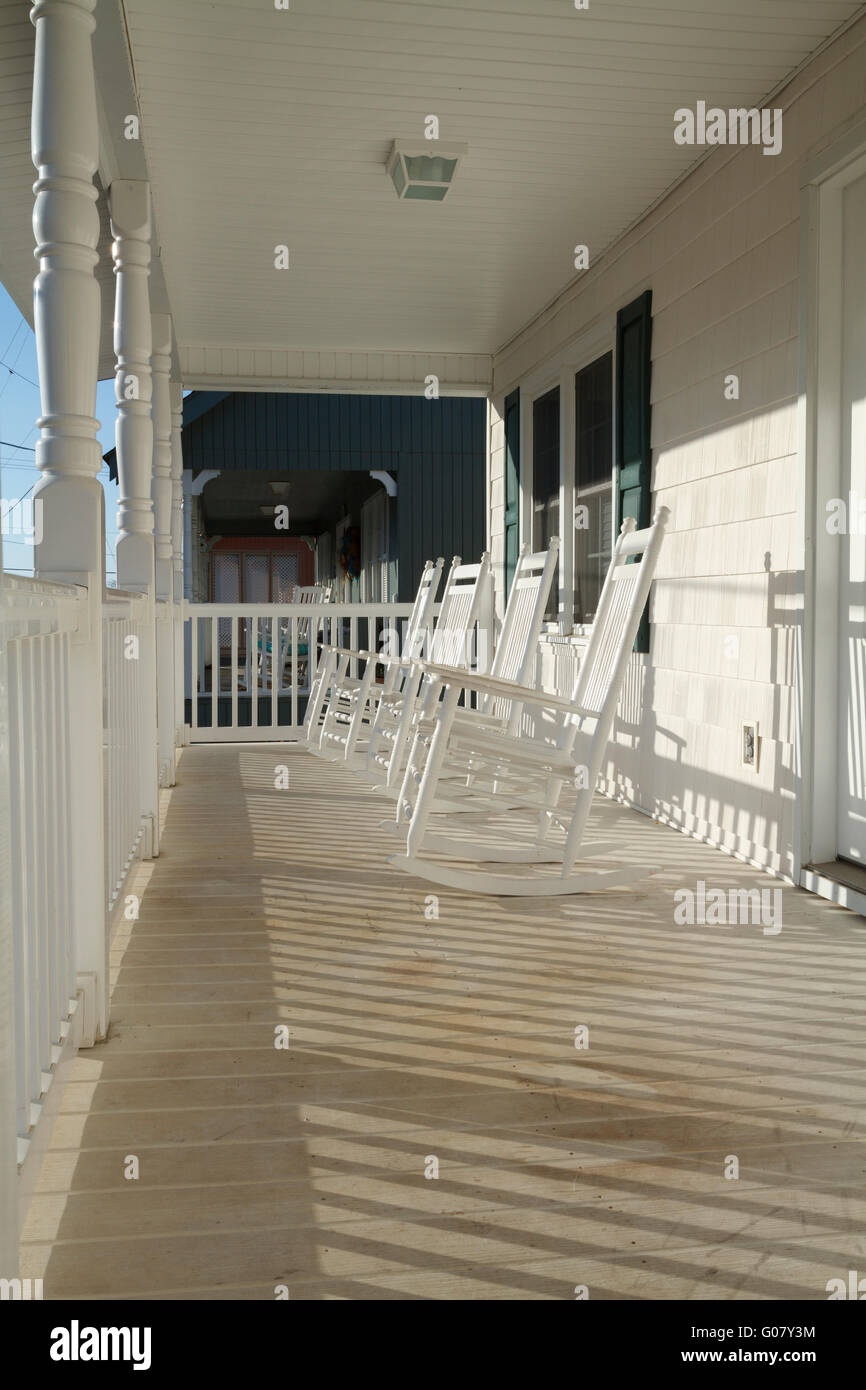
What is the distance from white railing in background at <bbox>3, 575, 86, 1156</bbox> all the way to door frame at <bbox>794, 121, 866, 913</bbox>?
232 cm

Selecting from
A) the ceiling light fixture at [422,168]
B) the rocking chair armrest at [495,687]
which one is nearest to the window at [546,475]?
the ceiling light fixture at [422,168]

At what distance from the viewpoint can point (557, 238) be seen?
17.8 ft

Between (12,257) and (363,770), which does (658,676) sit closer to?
(363,770)

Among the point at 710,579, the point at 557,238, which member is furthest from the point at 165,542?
the point at 710,579

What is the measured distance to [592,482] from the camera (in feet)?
20.0

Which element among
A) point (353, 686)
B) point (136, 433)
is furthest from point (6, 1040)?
point (353, 686)

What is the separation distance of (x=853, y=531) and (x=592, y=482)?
2.74 m

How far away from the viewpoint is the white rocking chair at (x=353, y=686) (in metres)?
5.93

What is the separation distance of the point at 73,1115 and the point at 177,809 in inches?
128

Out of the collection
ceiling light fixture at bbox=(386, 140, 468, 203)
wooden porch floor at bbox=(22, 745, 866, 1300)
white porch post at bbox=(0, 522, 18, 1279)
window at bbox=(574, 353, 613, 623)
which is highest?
ceiling light fixture at bbox=(386, 140, 468, 203)

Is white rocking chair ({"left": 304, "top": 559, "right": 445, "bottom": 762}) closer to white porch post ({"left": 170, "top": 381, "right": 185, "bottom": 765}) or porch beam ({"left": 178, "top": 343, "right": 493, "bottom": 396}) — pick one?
white porch post ({"left": 170, "top": 381, "right": 185, "bottom": 765})

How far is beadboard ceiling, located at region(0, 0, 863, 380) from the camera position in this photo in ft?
11.2

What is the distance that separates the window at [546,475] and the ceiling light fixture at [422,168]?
2.21 m

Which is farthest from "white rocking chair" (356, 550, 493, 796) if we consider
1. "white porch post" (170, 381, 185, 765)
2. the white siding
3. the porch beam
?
the porch beam
